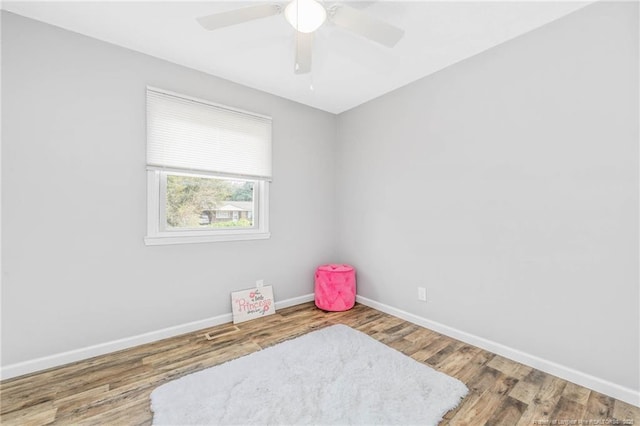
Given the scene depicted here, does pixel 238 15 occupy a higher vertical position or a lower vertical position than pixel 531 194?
higher

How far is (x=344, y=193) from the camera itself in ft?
11.7

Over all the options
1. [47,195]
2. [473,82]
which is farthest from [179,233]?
[473,82]

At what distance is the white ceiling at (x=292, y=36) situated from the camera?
71.2 inches

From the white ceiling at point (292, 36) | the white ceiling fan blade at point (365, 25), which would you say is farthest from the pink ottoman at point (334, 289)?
the white ceiling fan blade at point (365, 25)

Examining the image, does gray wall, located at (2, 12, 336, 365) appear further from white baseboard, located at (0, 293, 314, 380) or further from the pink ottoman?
the pink ottoman

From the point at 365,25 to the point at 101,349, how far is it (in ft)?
9.58

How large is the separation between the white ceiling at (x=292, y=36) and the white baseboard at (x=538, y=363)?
235 cm

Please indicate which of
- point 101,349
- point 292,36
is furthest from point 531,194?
point 101,349

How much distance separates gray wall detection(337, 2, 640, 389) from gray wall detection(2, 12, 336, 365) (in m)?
1.91

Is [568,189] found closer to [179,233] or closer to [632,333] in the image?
[632,333]

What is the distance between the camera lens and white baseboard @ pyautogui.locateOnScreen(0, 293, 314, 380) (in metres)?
1.88

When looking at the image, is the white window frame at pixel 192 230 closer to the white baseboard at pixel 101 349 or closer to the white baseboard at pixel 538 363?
the white baseboard at pixel 101 349

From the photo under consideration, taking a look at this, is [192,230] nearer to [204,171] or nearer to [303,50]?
[204,171]

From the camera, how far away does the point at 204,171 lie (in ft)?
8.52
